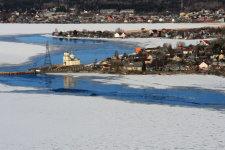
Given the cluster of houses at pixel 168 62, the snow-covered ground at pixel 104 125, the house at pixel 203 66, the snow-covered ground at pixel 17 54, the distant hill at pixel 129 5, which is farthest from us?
the distant hill at pixel 129 5

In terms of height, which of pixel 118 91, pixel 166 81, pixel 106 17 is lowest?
pixel 118 91

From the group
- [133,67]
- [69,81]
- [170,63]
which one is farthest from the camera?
[170,63]

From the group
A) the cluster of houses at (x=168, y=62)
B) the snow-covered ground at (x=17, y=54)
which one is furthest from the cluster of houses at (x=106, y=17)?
the snow-covered ground at (x=17, y=54)

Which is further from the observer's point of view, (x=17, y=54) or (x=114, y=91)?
(x=17, y=54)

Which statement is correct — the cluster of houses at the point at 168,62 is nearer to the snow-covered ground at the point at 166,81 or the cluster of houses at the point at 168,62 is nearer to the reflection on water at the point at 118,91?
the snow-covered ground at the point at 166,81

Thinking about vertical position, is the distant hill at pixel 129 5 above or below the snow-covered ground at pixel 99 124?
above

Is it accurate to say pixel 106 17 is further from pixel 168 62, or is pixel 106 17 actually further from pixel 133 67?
pixel 133 67

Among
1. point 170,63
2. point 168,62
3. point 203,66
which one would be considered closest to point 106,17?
point 168,62
